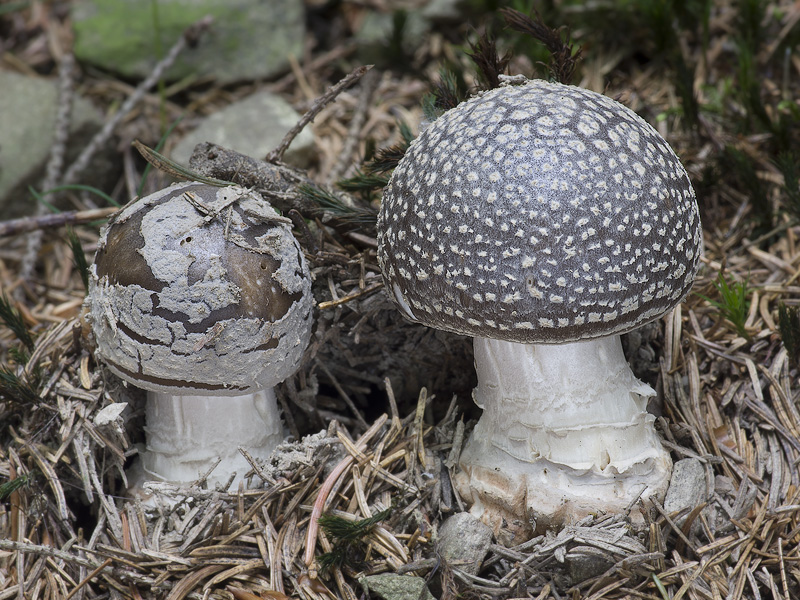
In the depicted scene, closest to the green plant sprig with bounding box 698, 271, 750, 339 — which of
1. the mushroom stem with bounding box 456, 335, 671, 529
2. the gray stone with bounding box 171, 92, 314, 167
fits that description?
the mushroom stem with bounding box 456, 335, 671, 529

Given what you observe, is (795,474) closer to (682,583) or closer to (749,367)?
(749,367)

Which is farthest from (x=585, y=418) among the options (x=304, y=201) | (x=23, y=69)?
(x=23, y=69)

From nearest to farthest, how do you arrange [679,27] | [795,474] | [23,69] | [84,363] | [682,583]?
[682,583] → [795,474] → [84,363] → [679,27] → [23,69]

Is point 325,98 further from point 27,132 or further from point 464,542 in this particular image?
point 27,132

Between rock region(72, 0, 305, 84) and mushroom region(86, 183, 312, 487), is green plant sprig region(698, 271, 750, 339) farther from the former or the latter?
rock region(72, 0, 305, 84)

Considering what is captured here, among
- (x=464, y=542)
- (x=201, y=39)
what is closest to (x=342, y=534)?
(x=464, y=542)

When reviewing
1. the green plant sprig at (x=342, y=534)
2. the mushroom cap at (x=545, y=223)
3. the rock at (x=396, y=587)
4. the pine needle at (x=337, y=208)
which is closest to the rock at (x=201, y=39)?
the pine needle at (x=337, y=208)

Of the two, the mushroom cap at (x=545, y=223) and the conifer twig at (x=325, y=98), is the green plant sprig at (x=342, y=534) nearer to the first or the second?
the mushroom cap at (x=545, y=223)
